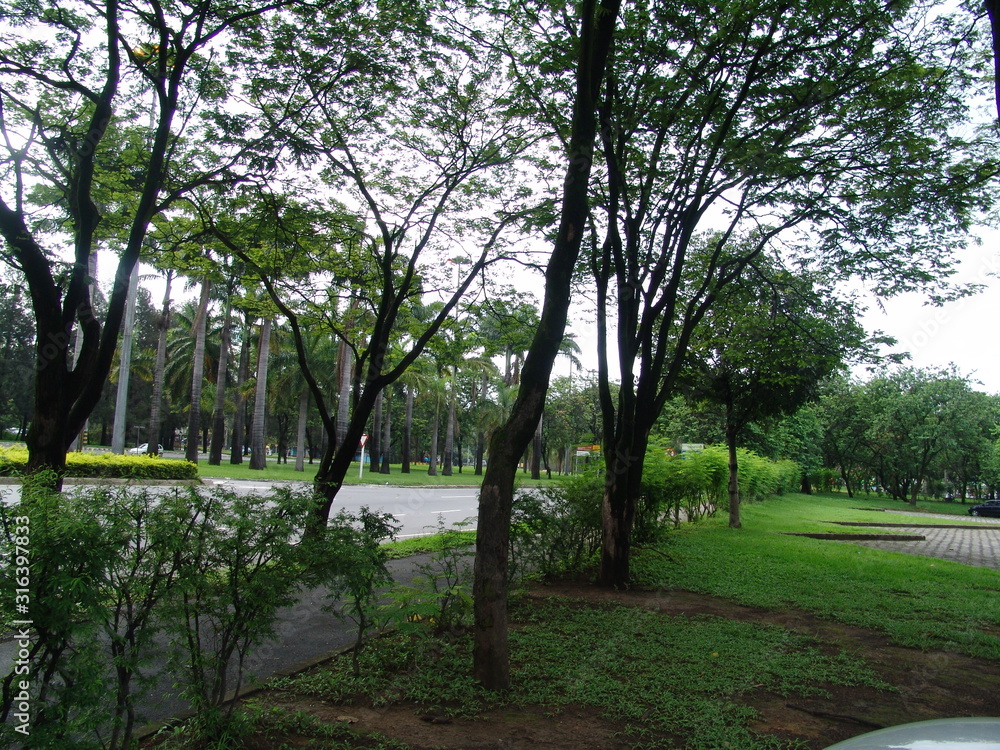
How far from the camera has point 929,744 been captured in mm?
1897

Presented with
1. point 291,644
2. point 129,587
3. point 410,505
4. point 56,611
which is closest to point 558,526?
point 291,644

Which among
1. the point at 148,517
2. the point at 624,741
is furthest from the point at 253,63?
the point at 624,741

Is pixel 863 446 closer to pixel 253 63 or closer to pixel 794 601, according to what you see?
pixel 794 601

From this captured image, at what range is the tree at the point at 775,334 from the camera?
9648mm

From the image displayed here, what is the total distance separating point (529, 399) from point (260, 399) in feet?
92.4

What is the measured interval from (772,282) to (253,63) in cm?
792

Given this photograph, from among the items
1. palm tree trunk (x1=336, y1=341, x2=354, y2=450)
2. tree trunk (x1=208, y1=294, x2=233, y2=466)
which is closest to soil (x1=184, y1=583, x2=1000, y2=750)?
palm tree trunk (x1=336, y1=341, x2=354, y2=450)

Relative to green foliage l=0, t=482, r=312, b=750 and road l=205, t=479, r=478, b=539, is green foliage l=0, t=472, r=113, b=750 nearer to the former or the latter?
green foliage l=0, t=482, r=312, b=750

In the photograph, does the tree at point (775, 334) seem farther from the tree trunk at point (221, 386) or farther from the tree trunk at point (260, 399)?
the tree trunk at point (221, 386)

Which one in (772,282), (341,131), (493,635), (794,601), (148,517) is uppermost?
(341,131)

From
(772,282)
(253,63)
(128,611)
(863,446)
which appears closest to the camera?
(128,611)

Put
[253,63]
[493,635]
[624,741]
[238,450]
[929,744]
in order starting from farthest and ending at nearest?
[238,450] → [253,63] → [493,635] → [624,741] → [929,744]

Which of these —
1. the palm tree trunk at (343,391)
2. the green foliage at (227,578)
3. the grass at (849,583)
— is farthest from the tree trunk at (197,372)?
the green foliage at (227,578)

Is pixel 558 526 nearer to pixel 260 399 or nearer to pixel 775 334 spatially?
pixel 775 334
